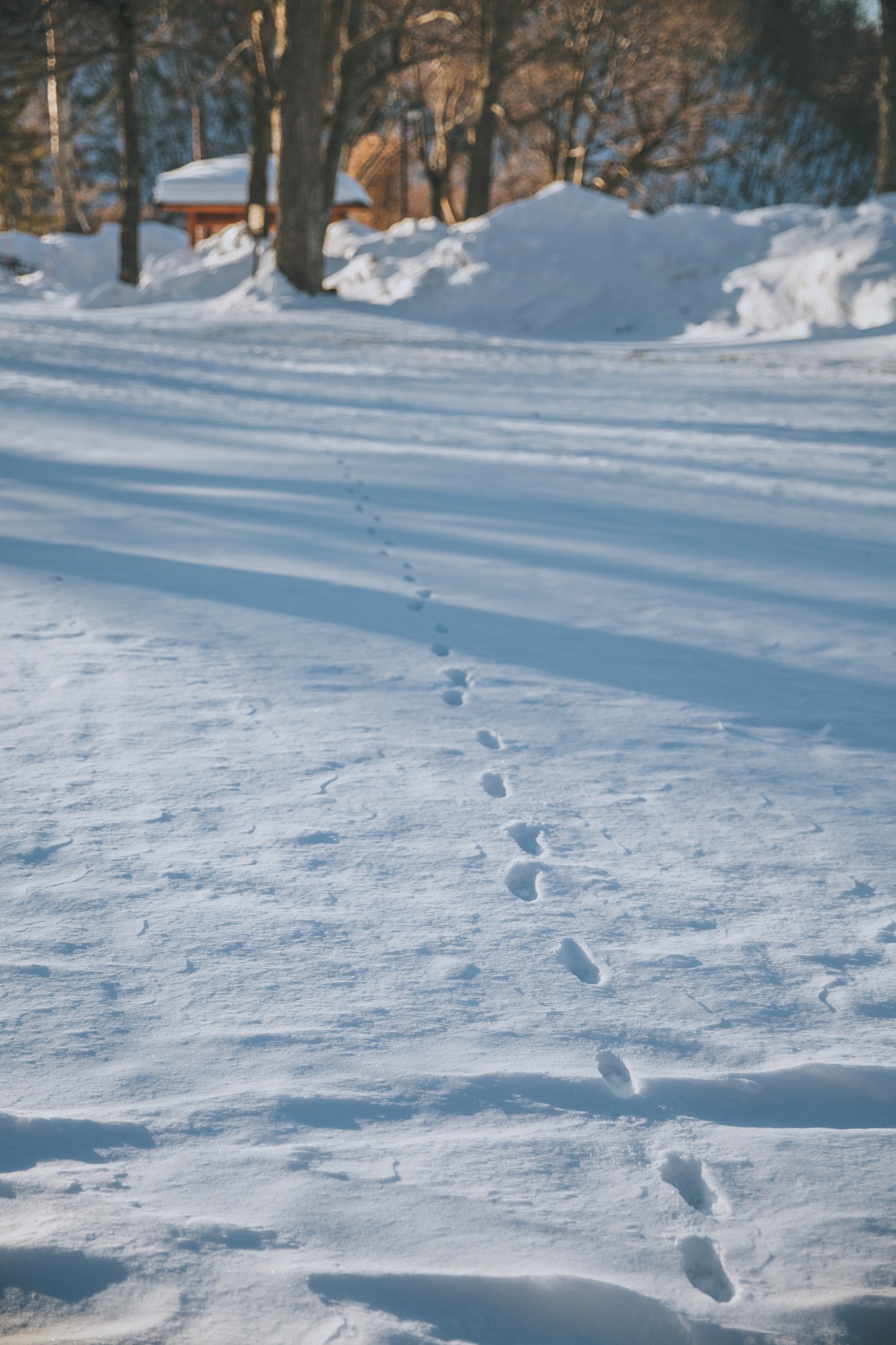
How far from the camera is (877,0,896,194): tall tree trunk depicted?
13406 mm

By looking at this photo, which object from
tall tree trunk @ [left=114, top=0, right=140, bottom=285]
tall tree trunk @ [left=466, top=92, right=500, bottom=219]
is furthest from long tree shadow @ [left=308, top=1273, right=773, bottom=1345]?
tall tree trunk @ [left=114, top=0, right=140, bottom=285]

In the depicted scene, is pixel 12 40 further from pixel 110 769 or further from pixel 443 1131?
pixel 443 1131

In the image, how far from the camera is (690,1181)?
4.66 ft

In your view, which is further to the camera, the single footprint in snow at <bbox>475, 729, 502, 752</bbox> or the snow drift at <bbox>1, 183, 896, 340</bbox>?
the snow drift at <bbox>1, 183, 896, 340</bbox>

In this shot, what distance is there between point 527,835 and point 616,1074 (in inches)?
28.2

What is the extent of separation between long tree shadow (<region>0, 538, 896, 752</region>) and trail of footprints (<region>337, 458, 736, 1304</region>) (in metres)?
0.24

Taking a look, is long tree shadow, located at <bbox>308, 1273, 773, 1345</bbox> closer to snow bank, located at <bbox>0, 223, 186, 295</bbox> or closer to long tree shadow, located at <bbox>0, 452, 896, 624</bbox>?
long tree shadow, located at <bbox>0, 452, 896, 624</bbox>

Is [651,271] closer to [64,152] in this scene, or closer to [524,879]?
[524,879]

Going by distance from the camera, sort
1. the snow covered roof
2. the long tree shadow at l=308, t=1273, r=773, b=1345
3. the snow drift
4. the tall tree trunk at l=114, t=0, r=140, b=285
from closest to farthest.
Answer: the long tree shadow at l=308, t=1273, r=773, b=1345 < the snow drift < the tall tree trunk at l=114, t=0, r=140, b=285 < the snow covered roof

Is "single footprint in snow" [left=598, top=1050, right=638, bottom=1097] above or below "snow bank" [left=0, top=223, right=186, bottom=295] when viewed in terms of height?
below

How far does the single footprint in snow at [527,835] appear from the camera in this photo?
222 centimetres

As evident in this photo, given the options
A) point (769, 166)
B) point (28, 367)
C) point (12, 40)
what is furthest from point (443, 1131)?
point (769, 166)

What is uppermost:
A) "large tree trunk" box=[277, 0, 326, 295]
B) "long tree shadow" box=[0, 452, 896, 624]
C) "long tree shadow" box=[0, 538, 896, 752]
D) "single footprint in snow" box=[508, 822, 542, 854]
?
"large tree trunk" box=[277, 0, 326, 295]

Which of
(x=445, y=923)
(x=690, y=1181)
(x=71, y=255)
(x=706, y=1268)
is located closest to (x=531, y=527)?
(x=445, y=923)
